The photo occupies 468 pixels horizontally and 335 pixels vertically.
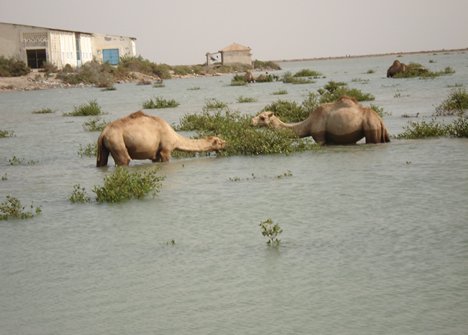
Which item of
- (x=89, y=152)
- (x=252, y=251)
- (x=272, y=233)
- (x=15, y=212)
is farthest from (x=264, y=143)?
(x=252, y=251)

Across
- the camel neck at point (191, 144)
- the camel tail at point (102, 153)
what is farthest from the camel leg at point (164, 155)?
the camel tail at point (102, 153)

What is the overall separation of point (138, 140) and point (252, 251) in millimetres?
6639

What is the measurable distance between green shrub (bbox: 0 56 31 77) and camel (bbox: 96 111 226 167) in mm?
55771

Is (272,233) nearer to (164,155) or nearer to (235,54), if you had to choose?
(164,155)

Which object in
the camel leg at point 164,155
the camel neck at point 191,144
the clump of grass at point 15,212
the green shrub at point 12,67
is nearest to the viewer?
the clump of grass at point 15,212

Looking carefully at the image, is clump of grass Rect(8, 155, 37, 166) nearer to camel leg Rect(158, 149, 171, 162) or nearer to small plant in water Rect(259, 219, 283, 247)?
camel leg Rect(158, 149, 171, 162)

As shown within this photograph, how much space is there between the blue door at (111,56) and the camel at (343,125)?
76.5 meters

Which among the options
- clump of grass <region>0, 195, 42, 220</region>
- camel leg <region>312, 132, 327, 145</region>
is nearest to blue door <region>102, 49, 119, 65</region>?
camel leg <region>312, 132, 327, 145</region>

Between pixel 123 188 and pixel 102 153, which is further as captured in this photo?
pixel 102 153

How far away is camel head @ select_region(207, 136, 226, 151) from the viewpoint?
17141 millimetres

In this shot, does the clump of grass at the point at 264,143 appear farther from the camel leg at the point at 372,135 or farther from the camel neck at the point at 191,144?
the camel leg at the point at 372,135

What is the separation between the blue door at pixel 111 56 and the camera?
3654 inches

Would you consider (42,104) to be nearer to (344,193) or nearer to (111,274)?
(344,193)

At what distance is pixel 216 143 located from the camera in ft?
56.4
